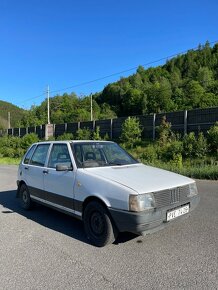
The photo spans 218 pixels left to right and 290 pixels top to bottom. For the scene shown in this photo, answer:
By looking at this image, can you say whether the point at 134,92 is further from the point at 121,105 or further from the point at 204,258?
the point at 204,258

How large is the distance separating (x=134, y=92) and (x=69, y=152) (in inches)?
2987

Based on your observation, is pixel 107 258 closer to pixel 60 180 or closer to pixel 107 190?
pixel 107 190

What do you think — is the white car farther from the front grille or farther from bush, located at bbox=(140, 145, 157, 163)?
bush, located at bbox=(140, 145, 157, 163)

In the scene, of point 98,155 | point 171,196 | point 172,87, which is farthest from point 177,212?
point 172,87

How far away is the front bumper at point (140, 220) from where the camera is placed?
15.2ft

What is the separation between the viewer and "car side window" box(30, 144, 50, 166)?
7055 mm

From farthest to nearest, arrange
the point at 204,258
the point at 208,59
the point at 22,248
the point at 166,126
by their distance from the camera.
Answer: the point at 208,59 < the point at 166,126 < the point at 22,248 < the point at 204,258

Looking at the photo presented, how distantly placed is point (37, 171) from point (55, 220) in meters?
1.08

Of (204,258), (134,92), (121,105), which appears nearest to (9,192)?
(204,258)

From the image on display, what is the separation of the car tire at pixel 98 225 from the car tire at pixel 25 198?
2.55 meters

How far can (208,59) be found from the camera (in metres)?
77.8

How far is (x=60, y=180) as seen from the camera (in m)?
6.09

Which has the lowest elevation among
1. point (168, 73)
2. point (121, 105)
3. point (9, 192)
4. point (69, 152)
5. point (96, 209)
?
point (9, 192)

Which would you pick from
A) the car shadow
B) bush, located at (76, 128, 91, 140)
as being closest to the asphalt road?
the car shadow
